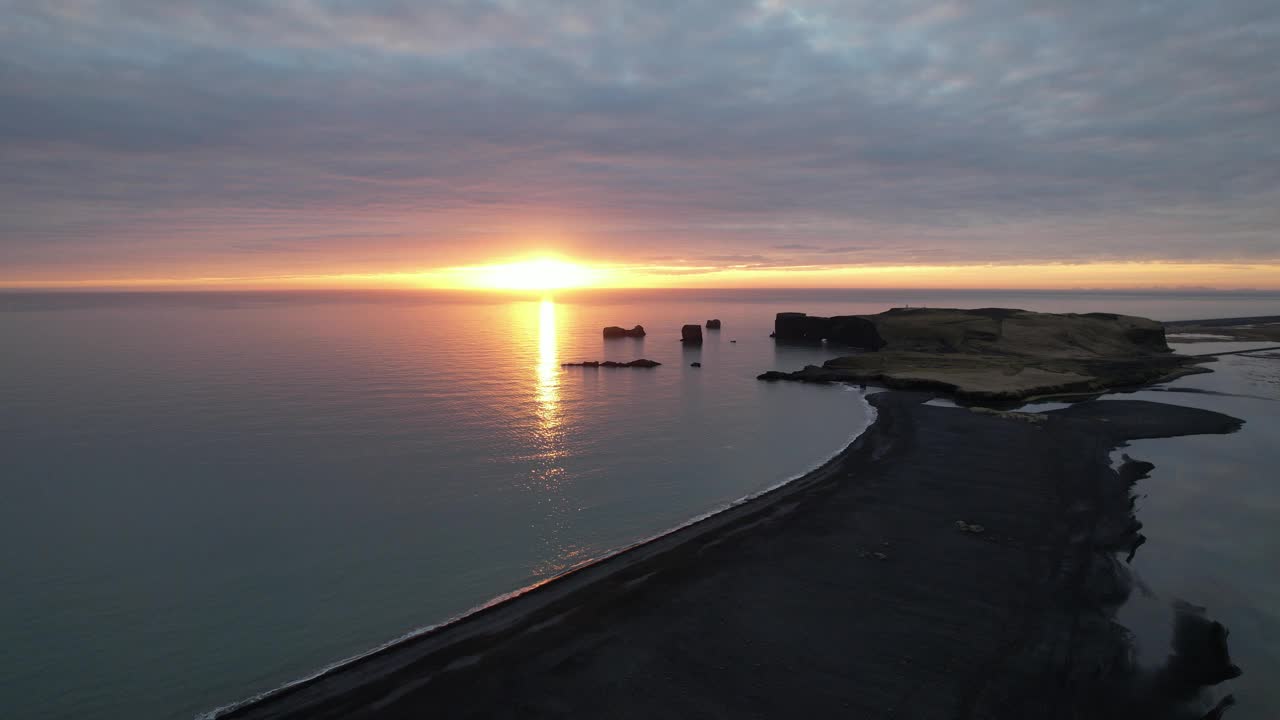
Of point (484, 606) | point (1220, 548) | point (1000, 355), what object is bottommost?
point (484, 606)

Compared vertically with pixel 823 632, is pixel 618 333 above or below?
above

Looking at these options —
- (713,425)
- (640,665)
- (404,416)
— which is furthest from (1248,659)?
(404,416)

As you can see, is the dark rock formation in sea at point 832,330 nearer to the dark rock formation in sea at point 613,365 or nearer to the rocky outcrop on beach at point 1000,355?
the rocky outcrop on beach at point 1000,355

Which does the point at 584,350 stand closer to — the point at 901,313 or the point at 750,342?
the point at 750,342

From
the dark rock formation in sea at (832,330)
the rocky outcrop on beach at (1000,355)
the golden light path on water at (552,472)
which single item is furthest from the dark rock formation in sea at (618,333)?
the golden light path on water at (552,472)

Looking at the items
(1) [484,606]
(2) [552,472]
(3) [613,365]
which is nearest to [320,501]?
(2) [552,472]

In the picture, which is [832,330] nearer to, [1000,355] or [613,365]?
[1000,355]
